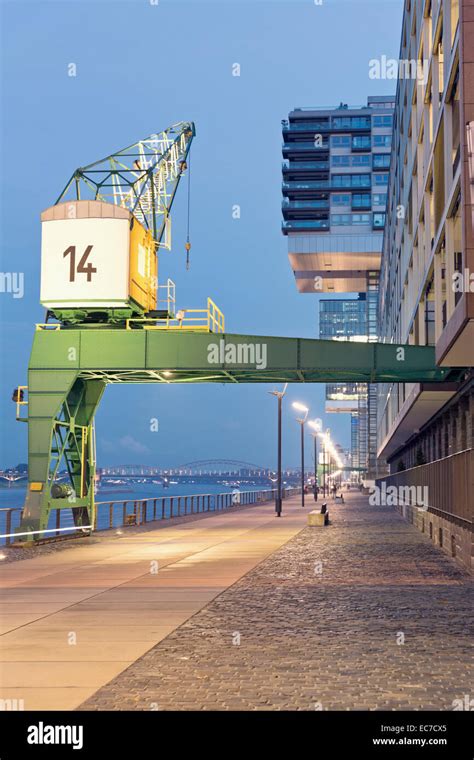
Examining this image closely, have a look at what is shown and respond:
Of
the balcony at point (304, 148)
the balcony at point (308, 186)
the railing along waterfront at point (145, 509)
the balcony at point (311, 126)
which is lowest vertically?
the railing along waterfront at point (145, 509)

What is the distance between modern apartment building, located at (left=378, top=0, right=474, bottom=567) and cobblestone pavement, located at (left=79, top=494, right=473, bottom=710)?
182 inches

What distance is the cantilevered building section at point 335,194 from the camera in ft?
492

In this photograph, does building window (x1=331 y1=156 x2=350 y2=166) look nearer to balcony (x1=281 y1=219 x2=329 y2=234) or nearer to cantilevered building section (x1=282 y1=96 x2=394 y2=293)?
cantilevered building section (x1=282 y1=96 x2=394 y2=293)

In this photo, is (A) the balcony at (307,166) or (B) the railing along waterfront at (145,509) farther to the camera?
(A) the balcony at (307,166)

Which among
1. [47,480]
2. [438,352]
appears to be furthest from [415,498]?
[47,480]

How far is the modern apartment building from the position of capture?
2019 cm

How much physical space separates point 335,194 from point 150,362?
133m

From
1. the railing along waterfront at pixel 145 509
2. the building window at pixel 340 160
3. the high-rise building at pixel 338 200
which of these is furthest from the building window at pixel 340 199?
the railing along waterfront at pixel 145 509

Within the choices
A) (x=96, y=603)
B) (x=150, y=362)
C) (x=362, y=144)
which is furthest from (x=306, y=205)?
(x=96, y=603)

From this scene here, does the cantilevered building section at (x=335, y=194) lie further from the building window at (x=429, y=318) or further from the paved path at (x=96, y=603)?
the paved path at (x=96, y=603)

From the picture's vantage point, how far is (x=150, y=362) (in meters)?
32.6

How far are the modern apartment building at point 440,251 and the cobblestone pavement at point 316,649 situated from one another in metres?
4.61

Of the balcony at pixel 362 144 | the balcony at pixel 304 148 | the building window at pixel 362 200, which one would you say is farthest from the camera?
the balcony at pixel 362 144

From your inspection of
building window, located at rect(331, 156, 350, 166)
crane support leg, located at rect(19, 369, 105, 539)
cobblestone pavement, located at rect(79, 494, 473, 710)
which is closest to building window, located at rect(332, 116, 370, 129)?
building window, located at rect(331, 156, 350, 166)
